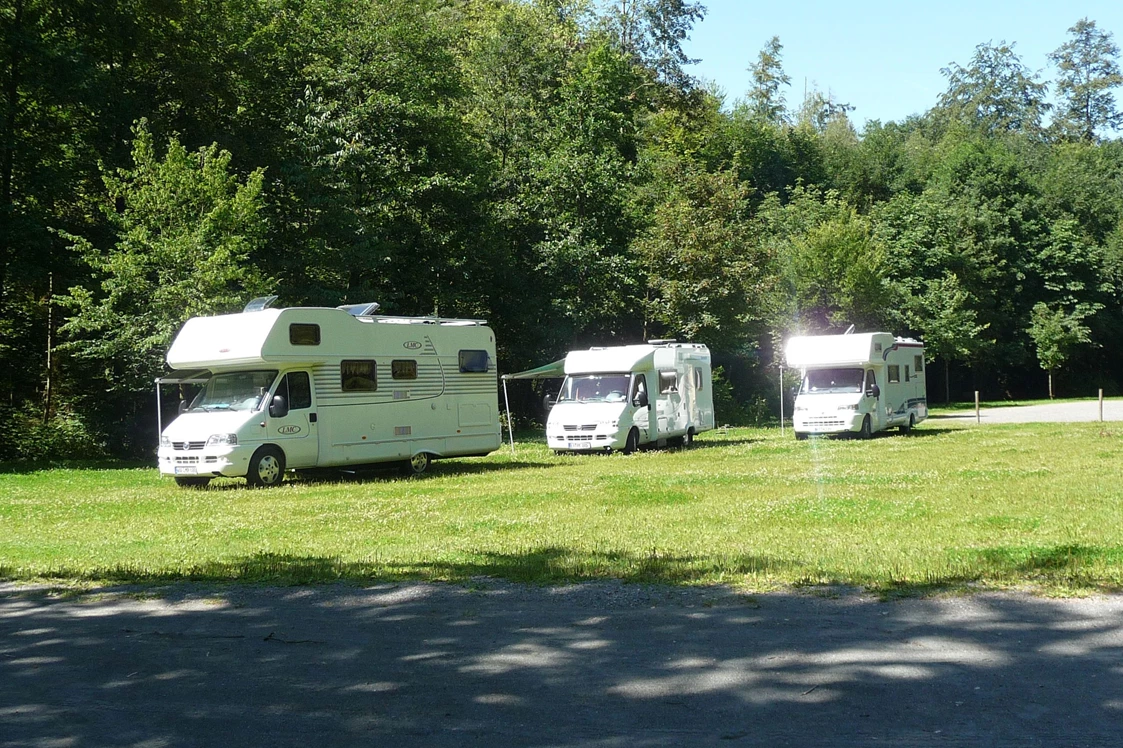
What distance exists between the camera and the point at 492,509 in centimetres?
1434

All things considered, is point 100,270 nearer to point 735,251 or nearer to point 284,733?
point 735,251

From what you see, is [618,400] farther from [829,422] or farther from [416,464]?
[829,422]

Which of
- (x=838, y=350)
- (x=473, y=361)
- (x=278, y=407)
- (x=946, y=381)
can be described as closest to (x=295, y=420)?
(x=278, y=407)

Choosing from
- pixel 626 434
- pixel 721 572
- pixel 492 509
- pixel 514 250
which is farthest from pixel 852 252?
pixel 721 572

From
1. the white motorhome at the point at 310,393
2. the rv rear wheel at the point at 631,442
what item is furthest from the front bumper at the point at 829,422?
the white motorhome at the point at 310,393

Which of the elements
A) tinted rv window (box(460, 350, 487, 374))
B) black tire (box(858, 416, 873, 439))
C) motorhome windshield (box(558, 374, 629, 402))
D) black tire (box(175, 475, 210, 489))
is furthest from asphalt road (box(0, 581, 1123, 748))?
black tire (box(858, 416, 873, 439))

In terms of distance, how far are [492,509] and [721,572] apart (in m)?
5.89

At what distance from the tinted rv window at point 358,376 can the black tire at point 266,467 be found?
71.5 inches

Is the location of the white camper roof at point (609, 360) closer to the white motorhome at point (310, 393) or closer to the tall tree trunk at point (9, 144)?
the white motorhome at point (310, 393)

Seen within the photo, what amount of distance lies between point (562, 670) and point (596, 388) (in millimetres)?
19832

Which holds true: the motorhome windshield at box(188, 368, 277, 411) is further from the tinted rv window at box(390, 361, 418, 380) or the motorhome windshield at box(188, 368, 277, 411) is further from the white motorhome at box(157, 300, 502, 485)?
the tinted rv window at box(390, 361, 418, 380)

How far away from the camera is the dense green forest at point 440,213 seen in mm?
27047

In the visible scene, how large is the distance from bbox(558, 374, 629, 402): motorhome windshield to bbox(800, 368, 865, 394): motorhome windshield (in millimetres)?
6578

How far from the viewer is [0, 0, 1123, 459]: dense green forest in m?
27.0
